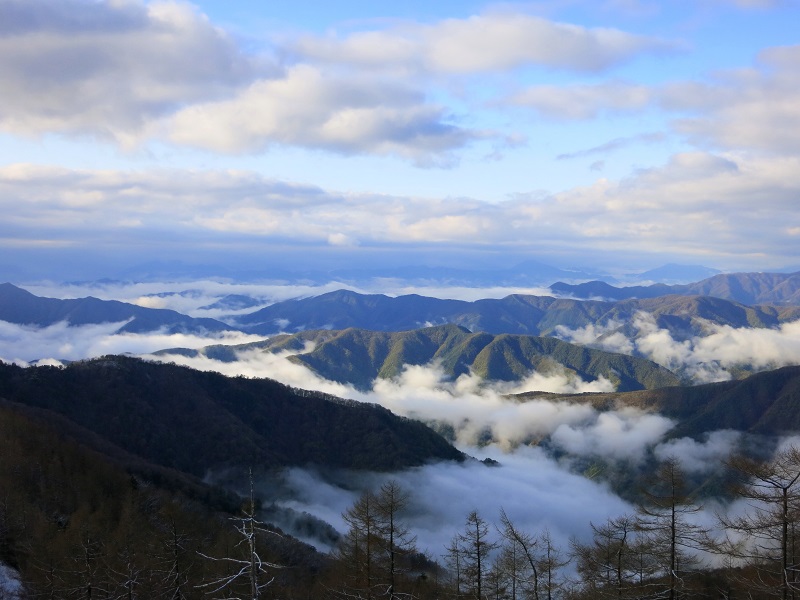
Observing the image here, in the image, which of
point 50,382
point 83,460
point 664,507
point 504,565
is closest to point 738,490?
point 664,507

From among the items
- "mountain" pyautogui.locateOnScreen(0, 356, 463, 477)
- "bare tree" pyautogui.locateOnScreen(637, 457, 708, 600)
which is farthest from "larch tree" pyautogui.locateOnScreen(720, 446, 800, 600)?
"mountain" pyautogui.locateOnScreen(0, 356, 463, 477)

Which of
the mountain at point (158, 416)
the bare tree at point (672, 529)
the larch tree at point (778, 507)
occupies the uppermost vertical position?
the larch tree at point (778, 507)

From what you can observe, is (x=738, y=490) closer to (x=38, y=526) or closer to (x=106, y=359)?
(x=38, y=526)

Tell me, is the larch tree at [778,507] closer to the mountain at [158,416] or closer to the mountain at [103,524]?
the mountain at [103,524]

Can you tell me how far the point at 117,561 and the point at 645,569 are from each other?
3634 cm

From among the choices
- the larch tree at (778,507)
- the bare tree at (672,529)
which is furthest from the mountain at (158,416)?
the larch tree at (778,507)

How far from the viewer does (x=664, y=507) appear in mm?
26219

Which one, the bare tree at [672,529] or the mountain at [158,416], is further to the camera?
the mountain at [158,416]

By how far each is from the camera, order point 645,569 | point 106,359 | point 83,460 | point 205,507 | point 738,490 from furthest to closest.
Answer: point 106,359 → point 205,507 → point 83,460 → point 645,569 → point 738,490

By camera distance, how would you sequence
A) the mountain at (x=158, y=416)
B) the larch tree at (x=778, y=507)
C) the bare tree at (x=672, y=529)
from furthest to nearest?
the mountain at (x=158, y=416)
the bare tree at (x=672, y=529)
the larch tree at (x=778, y=507)

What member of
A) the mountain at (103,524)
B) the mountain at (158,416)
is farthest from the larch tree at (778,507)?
the mountain at (158,416)

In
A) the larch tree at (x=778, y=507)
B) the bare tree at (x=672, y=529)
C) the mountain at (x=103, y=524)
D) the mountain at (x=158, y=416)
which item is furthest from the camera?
the mountain at (x=158, y=416)

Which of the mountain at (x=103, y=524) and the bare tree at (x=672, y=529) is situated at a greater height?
the bare tree at (x=672, y=529)

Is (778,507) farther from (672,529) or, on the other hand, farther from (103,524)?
(103,524)
